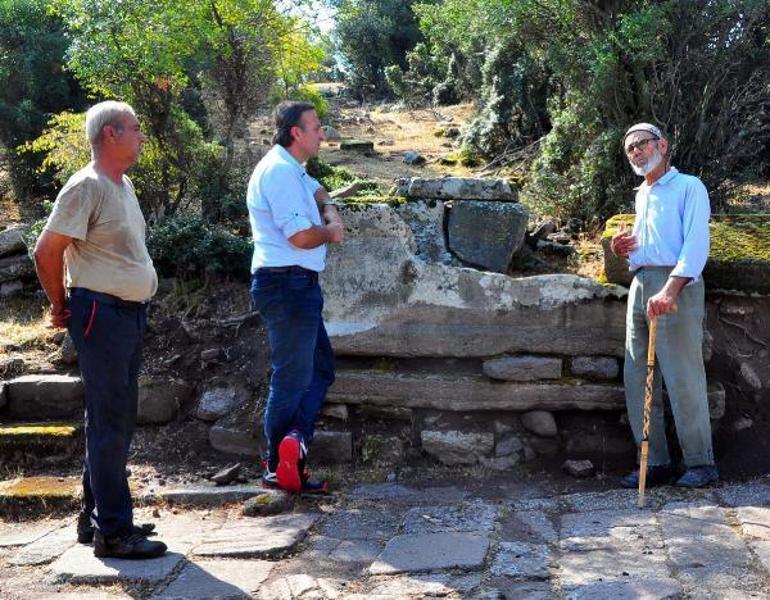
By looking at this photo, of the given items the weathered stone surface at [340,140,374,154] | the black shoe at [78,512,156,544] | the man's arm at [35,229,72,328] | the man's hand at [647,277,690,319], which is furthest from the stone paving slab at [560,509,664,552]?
the weathered stone surface at [340,140,374,154]

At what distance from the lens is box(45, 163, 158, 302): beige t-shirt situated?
13.1 feet

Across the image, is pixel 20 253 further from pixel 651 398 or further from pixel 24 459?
pixel 651 398

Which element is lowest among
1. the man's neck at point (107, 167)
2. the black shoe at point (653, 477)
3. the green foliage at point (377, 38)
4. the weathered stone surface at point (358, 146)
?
the black shoe at point (653, 477)

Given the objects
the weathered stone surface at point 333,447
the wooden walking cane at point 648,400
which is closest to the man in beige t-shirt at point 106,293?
the weathered stone surface at point 333,447

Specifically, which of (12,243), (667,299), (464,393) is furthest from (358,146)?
(667,299)

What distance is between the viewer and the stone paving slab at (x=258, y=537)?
4.21 metres

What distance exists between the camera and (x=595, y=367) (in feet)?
18.4

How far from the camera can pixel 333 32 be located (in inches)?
1152

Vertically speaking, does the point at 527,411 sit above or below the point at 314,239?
below

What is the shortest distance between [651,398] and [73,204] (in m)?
3.05

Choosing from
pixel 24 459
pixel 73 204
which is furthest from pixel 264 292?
pixel 24 459

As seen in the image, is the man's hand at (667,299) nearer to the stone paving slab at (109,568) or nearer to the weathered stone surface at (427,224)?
the weathered stone surface at (427,224)

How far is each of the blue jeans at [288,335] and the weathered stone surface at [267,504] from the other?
0.22 metres

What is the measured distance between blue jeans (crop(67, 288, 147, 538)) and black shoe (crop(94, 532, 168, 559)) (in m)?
0.03
